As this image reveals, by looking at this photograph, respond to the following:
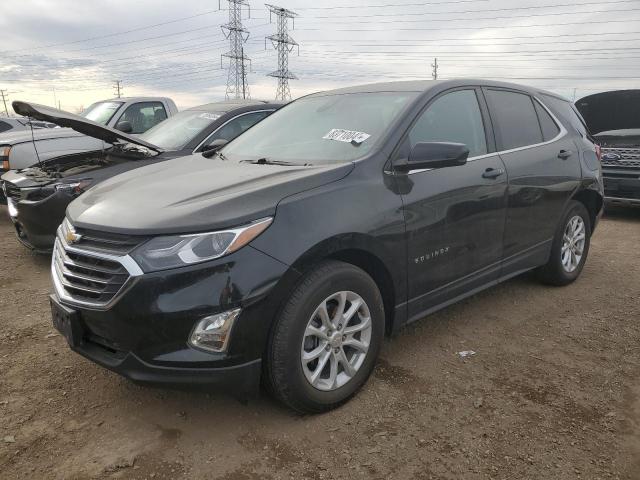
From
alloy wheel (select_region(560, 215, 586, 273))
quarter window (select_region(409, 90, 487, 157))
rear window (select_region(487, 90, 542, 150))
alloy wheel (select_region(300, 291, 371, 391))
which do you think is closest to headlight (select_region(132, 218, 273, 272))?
alloy wheel (select_region(300, 291, 371, 391))

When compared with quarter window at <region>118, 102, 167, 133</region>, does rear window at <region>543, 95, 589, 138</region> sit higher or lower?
higher

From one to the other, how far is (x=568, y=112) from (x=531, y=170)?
1.20 metres

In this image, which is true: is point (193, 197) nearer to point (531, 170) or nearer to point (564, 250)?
point (531, 170)

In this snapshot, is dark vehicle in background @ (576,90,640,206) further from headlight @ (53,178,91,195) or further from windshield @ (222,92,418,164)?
headlight @ (53,178,91,195)

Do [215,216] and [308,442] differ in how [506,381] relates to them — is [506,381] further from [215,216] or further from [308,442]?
[215,216]

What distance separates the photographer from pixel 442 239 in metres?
3.13

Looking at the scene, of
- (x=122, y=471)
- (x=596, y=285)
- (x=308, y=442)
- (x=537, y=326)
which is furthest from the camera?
(x=596, y=285)

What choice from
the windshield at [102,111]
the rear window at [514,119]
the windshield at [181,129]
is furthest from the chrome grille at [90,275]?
the windshield at [102,111]

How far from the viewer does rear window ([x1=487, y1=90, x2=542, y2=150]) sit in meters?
3.79

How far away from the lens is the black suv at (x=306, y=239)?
2.26m

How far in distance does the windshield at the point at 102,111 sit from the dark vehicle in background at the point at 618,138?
25.8 ft

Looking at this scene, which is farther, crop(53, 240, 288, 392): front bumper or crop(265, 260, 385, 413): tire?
crop(265, 260, 385, 413): tire

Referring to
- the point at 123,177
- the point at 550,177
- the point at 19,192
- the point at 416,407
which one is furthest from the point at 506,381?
the point at 19,192

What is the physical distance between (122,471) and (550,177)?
3.52 metres
